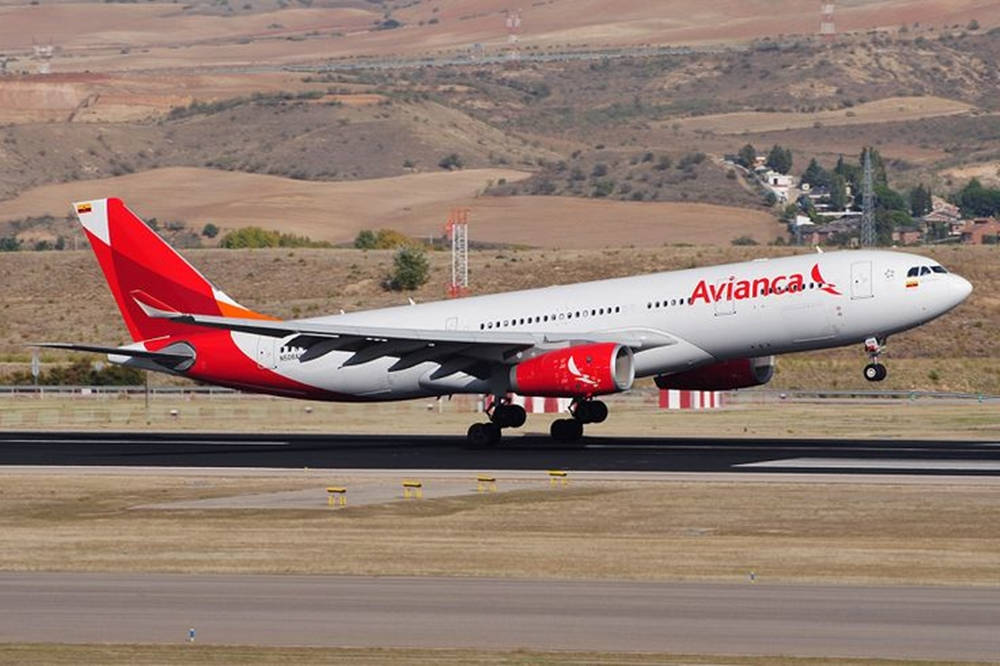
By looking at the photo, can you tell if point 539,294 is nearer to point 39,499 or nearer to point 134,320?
point 134,320

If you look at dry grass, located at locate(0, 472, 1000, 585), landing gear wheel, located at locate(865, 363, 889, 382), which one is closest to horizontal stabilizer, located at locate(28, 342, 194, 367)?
dry grass, located at locate(0, 472, 1000, 585)

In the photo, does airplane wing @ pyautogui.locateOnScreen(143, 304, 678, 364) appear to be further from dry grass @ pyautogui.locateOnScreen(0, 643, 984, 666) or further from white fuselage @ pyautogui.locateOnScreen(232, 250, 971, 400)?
dry grass @ pyautogui.locateOnScreen(0, 643, 984, 666)

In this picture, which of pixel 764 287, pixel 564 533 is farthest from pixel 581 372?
pixel 564 533

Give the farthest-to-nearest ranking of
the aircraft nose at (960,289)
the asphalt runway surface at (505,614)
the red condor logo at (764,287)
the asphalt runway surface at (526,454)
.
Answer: the aircraft nose at (960,289)
the red condor logo at (764,287)
the asphalt runway surface at (526,454)
the asphalt runway surface at (505,614)

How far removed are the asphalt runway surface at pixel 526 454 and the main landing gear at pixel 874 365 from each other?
6.98ft

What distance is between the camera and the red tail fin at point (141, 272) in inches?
2386

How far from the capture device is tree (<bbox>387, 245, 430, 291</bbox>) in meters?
139

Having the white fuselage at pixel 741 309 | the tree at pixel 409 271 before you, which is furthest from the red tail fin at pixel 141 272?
the tree at pixel 409 271

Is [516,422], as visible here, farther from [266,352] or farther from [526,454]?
[266,352]

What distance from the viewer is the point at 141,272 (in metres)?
60.6

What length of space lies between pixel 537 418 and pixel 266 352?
14606mm

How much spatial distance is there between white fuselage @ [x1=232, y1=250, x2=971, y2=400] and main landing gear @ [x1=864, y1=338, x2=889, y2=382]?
1.11 feet

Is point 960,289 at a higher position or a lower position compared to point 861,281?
lower

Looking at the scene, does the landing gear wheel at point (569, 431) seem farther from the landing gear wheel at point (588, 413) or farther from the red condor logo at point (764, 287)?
the red condor logo at point (764, 287)
